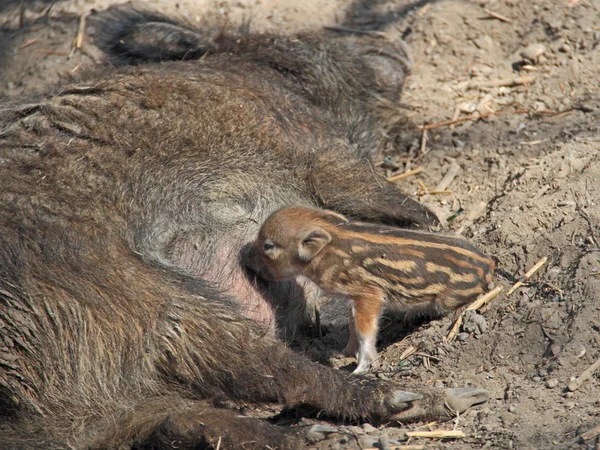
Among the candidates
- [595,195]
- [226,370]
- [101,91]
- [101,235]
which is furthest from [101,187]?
[595,195]

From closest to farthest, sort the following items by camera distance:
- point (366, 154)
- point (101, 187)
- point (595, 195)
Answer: point (101, 187)
point (595, 195)
point (366, 154)

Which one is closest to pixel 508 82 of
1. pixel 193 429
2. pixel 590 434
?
pixel 590 434

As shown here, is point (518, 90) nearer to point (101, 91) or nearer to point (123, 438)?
point (101, 91)

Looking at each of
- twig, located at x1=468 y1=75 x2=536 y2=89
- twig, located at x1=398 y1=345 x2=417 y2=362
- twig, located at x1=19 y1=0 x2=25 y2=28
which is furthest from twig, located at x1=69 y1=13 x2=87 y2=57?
twig, located at x1=398 y1=345 x2=417 y2=362

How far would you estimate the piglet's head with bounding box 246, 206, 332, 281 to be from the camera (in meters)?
4.12

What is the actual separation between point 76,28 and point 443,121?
3126 millimetres

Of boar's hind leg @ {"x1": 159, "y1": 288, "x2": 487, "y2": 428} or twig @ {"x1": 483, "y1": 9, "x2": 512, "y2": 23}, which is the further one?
twig @ {"x1": 483, "y1": 9, "x2": 512, "y2": 23}

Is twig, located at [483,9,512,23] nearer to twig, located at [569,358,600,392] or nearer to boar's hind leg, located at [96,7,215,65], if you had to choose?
boar's hind leg, located at [96,7,215,65]

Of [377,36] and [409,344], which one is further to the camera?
[377,36]

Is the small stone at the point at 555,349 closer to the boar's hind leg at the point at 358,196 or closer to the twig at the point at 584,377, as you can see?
the twig at the point at 584,377

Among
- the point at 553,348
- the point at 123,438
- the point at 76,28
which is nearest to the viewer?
the point at 123,438

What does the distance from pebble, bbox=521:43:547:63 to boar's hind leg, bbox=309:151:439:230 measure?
76.2 inches

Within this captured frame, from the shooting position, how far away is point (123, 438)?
3.49m

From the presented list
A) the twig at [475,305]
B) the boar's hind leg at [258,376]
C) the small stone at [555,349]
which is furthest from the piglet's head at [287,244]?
the small stone at [555,349]
